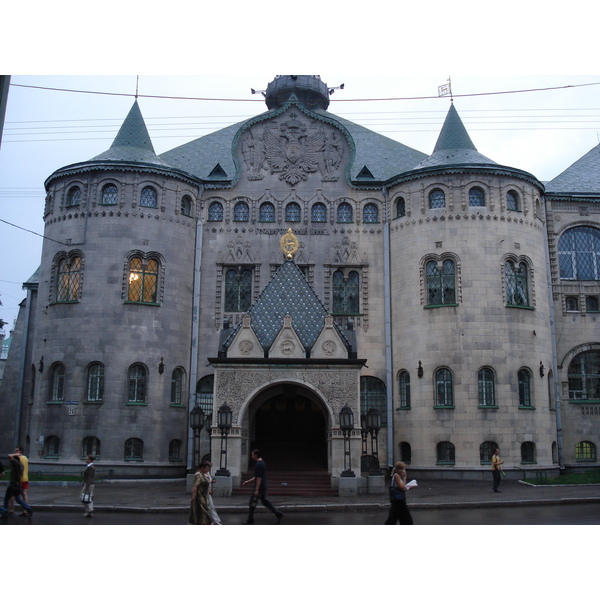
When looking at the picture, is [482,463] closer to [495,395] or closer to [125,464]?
[495,395]

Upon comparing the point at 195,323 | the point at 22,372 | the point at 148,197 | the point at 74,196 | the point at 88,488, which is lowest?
the point at 88,488

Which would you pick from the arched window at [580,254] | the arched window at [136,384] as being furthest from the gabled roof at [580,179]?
the arched window at [136,384]

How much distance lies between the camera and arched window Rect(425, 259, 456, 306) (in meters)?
32.4

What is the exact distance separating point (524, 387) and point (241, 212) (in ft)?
54.2

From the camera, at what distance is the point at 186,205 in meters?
34.9

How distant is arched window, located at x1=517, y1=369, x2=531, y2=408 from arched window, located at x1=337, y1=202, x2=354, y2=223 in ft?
37.6

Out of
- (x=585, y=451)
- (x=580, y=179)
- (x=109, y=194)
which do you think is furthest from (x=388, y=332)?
(x=109, y=194)

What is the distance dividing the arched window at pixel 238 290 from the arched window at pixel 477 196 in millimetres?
11711

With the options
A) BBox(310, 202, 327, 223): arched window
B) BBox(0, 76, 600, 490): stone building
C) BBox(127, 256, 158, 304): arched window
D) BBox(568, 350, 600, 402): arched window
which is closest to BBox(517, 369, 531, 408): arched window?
BBox(0, 76, 600, 490): stone building

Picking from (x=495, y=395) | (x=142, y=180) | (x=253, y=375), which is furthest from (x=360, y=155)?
(x=253, y=375)

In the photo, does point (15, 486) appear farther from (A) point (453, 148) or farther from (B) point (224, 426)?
(A) point (453, 148)

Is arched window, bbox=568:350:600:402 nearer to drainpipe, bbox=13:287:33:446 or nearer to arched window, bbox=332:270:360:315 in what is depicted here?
arched window, bbox=332:270:360:315

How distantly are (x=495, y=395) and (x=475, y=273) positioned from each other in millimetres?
5798

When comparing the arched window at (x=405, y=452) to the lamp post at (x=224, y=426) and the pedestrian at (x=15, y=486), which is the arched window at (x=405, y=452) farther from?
the pedestrian at (x=15, y=486)
